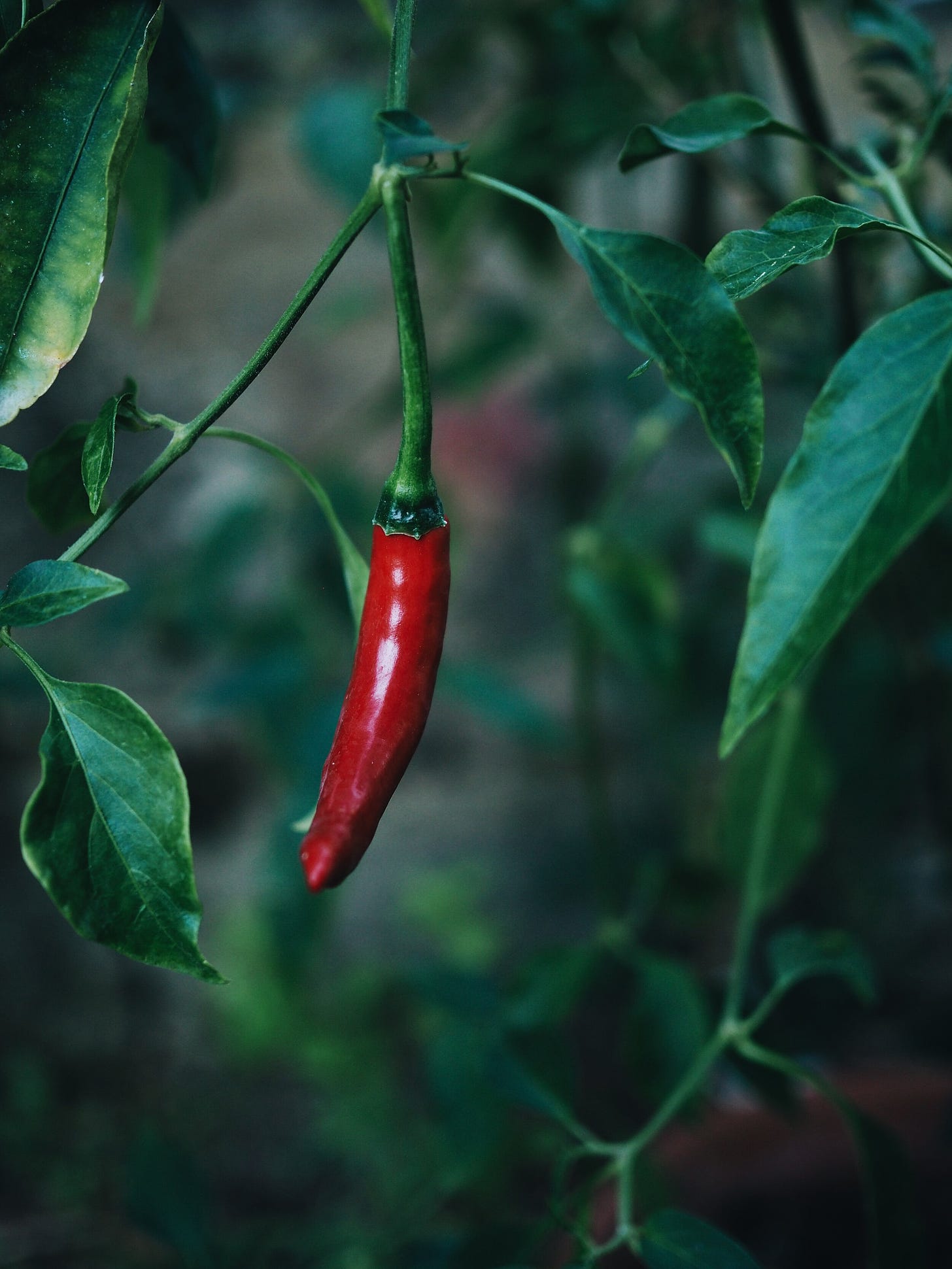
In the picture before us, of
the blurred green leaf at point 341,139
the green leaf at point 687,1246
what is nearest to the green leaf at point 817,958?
the green leaf at point 687,1246

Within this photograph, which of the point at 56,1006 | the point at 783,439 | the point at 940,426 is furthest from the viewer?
the point at 56,1006

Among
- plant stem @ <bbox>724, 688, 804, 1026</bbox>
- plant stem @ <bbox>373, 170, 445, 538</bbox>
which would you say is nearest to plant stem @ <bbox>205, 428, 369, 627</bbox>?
plant stem @ <bbox>373, 170, 445, 538</bbox>

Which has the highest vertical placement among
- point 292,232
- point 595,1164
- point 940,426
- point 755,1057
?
point 292,232

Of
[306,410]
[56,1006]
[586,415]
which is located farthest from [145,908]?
[56,1006]

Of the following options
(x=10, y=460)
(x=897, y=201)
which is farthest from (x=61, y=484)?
(x=897, y=201)

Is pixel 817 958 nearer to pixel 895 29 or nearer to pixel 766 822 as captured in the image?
pixel 766 822

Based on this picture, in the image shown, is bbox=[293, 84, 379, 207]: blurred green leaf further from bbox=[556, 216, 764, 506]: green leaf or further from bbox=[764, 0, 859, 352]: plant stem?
bbox=[556, 216, 764, 506]: green leaf

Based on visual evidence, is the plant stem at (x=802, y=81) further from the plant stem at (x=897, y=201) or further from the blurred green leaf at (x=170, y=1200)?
the blurred green leaf at (x=170, y=1200)

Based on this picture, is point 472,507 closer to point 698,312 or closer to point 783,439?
point 783,439
